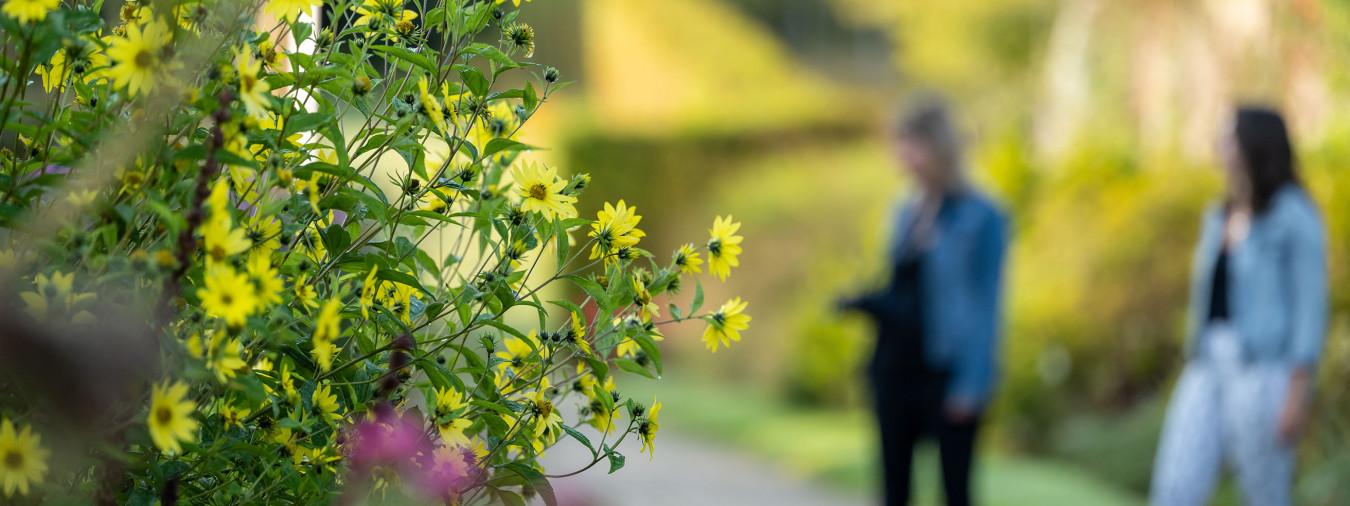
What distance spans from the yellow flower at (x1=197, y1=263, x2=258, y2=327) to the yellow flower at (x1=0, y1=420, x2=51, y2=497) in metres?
0.18

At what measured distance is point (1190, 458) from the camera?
16.7 feet

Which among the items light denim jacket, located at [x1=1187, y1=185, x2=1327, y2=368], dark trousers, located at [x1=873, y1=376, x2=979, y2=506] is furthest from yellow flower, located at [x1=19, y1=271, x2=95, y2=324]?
light denim jacket, located at [x1=1187, y1=185, x2=1327, y2=368]

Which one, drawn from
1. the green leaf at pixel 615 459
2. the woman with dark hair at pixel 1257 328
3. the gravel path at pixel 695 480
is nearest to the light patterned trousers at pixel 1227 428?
the woman with dark hair at pixel 1257 328

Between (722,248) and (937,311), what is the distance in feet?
11.5

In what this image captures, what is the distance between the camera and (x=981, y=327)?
5.15 metres

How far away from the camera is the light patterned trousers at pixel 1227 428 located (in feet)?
16.2

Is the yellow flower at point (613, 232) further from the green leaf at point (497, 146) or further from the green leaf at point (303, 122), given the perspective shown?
the green leaf at point (303, 122)

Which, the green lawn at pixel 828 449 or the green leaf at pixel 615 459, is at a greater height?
the green lawn at pixel 828 449

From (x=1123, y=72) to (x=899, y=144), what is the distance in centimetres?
690

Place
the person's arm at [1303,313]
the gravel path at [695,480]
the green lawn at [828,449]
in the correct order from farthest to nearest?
the gravel path at [695,480]
the green lawn at [828,449]
the person's arm at [1303,313]

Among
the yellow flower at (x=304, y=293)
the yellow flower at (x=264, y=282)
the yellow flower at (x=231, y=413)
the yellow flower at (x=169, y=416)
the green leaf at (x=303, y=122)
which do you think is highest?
the green leaf at (x=303, y=122)

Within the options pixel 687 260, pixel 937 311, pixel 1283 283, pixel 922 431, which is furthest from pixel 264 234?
pixel 1283 283

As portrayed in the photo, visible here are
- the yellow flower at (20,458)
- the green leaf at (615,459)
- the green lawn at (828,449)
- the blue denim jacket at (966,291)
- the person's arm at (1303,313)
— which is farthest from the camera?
the green lawn at (828,449)

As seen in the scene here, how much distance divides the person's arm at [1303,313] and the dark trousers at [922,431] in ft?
3.31
